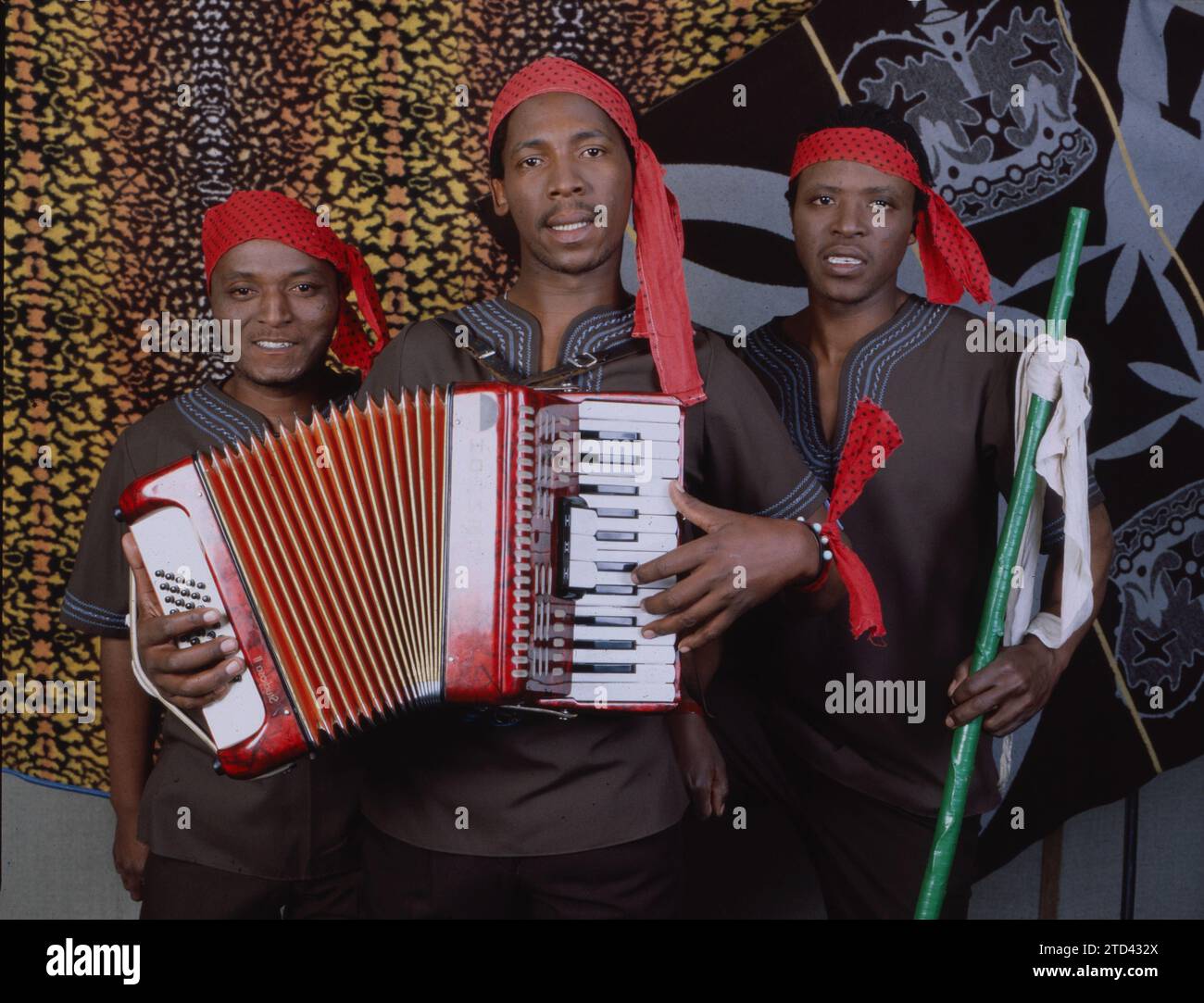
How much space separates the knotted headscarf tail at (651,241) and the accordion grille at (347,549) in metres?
0.36

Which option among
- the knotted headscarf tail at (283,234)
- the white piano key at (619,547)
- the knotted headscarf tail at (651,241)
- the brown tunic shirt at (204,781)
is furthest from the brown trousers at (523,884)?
the knotted headscarf tail at (283,234)

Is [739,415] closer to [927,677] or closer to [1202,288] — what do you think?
[927,677]

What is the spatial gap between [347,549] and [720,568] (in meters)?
0.50

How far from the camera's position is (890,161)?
6.64 feet

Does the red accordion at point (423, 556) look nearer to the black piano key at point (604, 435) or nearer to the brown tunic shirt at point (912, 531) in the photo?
the black piano key at point (604, 435)

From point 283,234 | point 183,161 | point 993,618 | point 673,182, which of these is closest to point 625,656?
point 993,618

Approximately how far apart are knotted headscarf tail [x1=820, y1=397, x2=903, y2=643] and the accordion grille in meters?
Result: 0.57

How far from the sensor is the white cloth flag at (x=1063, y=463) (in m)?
1.83

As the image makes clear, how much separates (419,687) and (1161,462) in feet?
6.28

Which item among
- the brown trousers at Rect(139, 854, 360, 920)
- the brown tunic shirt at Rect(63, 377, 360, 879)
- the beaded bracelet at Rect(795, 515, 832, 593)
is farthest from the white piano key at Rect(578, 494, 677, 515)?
the brown trousers at Rect(139, 854, 360, 920)

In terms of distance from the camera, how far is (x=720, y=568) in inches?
60.3

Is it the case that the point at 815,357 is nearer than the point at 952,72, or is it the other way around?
the point at 815,357

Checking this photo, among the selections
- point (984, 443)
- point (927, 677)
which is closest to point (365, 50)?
point (984, 443)

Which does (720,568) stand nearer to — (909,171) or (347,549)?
(347,549)
